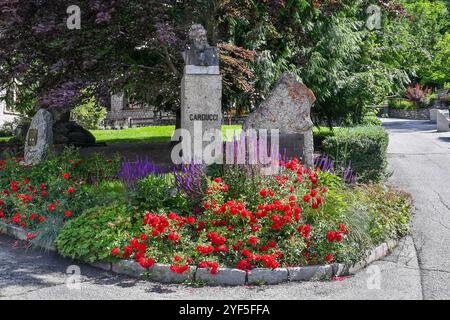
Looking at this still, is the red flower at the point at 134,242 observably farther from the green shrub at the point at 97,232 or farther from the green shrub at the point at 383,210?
A: the green shrub at the point at 383,210

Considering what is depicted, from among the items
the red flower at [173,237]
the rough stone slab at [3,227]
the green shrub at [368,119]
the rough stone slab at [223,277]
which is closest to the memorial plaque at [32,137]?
the rough stone slab at [3,227]

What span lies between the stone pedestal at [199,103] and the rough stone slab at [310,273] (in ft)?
9.81

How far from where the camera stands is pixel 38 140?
1095 centimetres

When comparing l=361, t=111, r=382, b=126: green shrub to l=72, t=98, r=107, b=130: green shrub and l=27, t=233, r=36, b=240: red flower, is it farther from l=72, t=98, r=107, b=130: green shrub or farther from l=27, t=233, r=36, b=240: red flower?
l=72, t=98, r=107, b=130: green shrub

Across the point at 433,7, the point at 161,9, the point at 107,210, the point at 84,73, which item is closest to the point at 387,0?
the point at 161,9

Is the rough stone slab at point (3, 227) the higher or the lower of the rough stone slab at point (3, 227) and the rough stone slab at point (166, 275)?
the higher

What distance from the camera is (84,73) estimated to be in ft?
35.4

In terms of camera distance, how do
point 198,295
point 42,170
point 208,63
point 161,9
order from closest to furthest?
point 198,295 < point 208,63 < point 42,170 < point 161,9

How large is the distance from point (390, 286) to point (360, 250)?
844mm

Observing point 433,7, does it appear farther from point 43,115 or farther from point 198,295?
point 198,295

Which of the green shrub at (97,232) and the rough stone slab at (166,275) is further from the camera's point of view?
the green shrub at (97,232)

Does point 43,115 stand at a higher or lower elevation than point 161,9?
lower

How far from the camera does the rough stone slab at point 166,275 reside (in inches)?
236

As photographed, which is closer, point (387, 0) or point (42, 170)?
point (42, 170)
